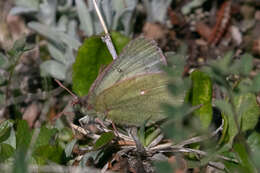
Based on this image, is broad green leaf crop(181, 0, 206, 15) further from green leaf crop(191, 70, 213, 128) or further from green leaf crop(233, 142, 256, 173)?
green leaf crop(233, 142, 256, 173)

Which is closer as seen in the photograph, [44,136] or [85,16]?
[44,136]

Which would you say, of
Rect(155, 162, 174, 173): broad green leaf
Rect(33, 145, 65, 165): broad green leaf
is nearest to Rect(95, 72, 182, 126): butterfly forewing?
Rect(33, 145, 65, 165): broad green leaf

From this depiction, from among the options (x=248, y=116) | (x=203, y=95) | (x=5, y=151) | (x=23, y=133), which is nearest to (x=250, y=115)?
(x=248, y=116)

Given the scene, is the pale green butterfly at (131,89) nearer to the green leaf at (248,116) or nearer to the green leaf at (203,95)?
the green leaf at (203,95)

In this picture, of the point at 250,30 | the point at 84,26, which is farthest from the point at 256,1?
the point at 84,26

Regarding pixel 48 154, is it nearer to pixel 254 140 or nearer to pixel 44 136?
pixel 44 136

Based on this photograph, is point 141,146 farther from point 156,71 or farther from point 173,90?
point 173,90

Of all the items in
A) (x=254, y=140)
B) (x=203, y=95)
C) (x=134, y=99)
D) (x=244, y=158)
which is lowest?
(x=254, y=140)
